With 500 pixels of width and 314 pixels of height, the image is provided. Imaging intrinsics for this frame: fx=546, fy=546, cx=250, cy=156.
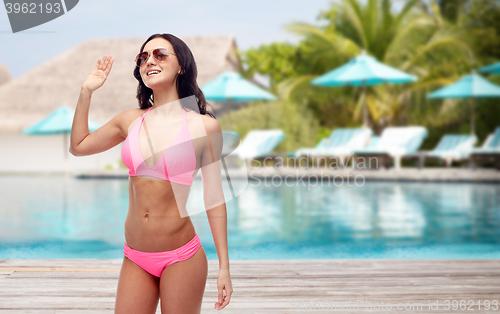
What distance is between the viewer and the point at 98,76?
5.80 ft

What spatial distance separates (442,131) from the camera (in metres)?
18.4

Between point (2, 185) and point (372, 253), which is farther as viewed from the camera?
point (2, 185)

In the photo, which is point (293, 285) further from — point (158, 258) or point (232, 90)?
point (232, 90)

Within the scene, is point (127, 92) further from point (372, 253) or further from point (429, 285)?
point (429, 285)

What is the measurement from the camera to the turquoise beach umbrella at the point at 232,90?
1606cm

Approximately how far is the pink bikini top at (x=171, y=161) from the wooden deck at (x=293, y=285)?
4.12 feet

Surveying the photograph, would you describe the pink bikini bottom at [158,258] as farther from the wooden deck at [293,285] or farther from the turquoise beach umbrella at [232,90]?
the turquoise beach umbrella at [232,90]

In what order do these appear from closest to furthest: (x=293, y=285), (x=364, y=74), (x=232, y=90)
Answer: (x=293, y=285) < (x=364, y=74) < (x=232, y=90)

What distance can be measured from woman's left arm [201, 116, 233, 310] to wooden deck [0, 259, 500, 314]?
3.45 feet

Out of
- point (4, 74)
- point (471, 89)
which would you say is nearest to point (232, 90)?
point (471, 89)

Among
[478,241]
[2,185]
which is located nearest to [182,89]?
[478,241]

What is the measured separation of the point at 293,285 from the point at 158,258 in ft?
5.25

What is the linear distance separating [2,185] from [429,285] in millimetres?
12996

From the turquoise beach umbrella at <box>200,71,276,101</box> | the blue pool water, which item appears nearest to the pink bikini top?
the blue pool water
